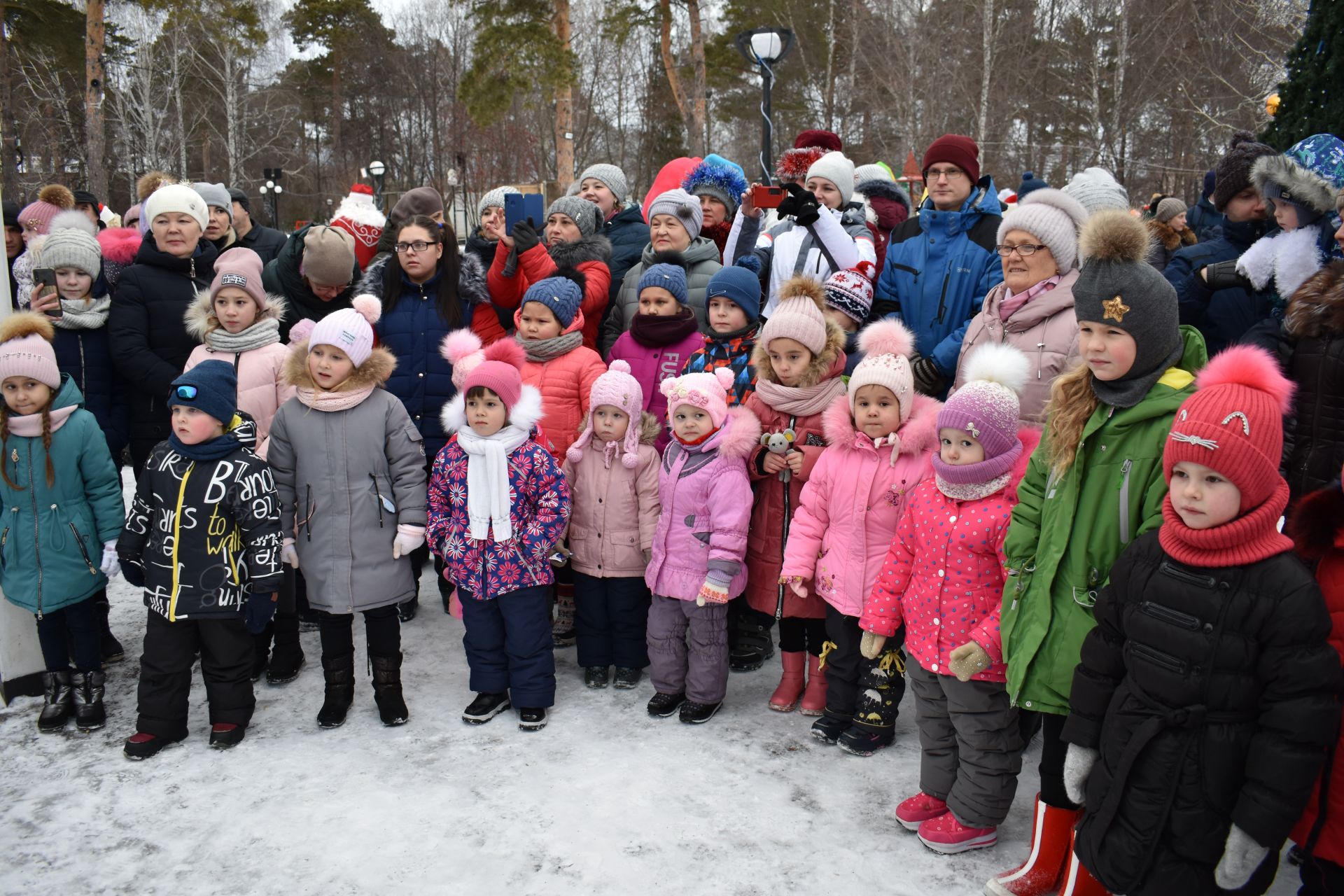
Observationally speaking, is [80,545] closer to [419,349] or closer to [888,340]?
[419,349]

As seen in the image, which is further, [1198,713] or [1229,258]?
[1229,258]

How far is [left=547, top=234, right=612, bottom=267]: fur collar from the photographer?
5.32 meters

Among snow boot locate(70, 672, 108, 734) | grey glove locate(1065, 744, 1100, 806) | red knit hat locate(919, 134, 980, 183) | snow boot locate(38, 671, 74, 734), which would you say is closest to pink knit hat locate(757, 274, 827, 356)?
red knit hat locate(919, 134, 980, 183)

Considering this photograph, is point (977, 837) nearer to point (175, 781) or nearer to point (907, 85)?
point (175, 781)

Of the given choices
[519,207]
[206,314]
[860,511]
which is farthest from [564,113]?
[860,511]

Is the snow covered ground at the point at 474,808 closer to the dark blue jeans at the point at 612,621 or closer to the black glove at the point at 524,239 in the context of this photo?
the dark blue jeans at the point at 612,621

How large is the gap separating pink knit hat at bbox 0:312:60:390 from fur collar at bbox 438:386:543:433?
1.70 m

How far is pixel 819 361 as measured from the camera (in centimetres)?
415

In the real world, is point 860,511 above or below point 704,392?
below

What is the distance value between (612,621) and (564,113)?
720 inches

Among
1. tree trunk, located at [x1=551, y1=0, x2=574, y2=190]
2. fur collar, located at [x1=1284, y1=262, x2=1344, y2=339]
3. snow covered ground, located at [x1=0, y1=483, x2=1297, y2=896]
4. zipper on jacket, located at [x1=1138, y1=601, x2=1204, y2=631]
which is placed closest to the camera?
zipper on jacket, located at [x1=1138, y1=601, x2=1204, y2=631]

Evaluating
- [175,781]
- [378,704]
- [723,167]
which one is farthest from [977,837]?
[723,167]

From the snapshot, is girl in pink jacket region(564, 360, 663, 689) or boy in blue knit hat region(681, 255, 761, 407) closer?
girl in pink jacket region(564, 360, 663, 689)

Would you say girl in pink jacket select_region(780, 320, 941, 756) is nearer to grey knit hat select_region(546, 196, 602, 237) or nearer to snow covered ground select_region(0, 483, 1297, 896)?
snow covered ground select_region(0, 483, 1297, 896)
